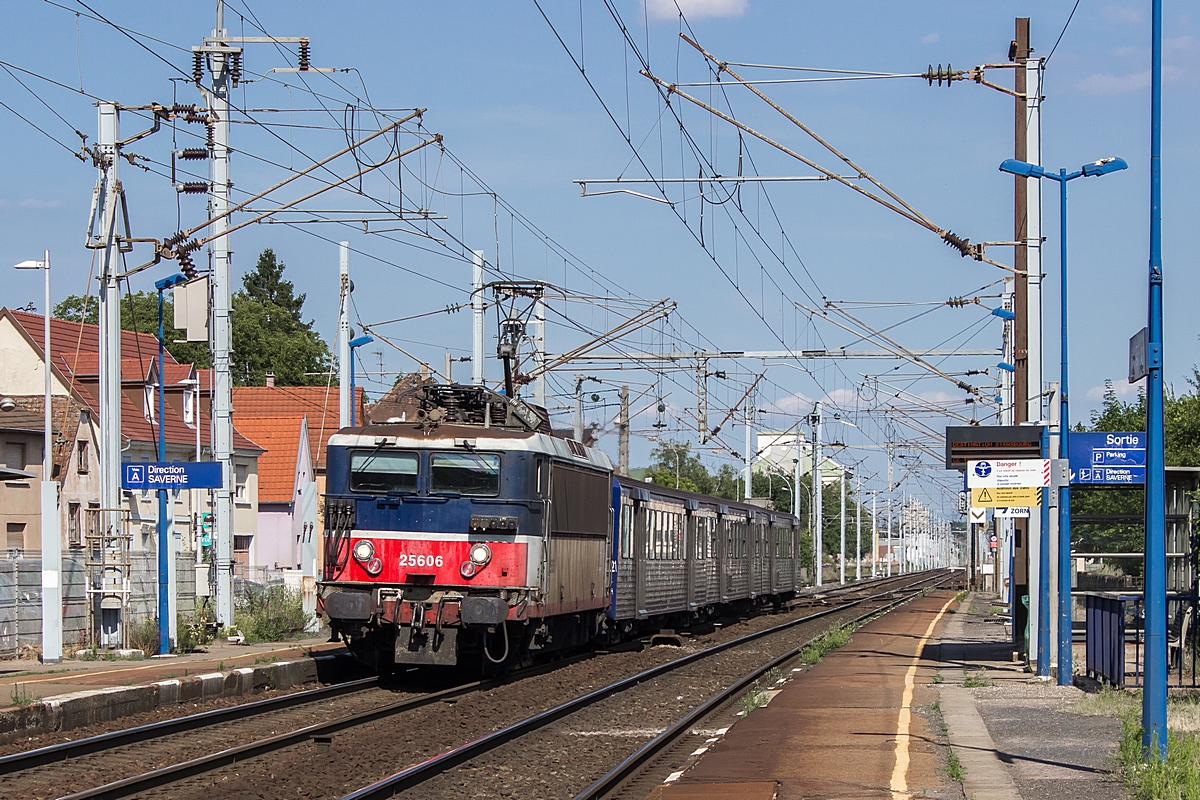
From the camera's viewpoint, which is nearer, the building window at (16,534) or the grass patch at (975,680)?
the grass patch at (975,680)

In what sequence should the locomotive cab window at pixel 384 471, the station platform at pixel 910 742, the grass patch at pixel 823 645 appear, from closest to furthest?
the station platform at pixel 910 742 → the locomotive cab window at pixel 384 471 → the grass patch at pixel 823 645

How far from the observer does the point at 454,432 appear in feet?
58.9

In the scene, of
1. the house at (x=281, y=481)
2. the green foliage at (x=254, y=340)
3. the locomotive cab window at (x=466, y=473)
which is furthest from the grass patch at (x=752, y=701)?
the green foliage at (x=254, y=340)

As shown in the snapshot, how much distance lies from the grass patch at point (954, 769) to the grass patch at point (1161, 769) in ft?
3.52

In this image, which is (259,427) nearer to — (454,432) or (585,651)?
(585,651)

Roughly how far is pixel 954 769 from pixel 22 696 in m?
8.87

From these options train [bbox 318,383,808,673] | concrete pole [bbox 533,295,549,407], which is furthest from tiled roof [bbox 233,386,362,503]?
train [bbox 318,383,808,673]

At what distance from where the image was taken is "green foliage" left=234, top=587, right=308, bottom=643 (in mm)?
23906

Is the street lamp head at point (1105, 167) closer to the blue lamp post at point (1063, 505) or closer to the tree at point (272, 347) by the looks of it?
the blue lamp post at point (1063, 505)

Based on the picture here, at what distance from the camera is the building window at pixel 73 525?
3888 centimetres

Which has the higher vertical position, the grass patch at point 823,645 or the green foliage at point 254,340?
the green foliage at point 254,340

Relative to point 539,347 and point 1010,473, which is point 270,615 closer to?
point 539,347

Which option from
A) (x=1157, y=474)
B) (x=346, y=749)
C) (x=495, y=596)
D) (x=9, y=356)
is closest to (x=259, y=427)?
(x=9, y=356)

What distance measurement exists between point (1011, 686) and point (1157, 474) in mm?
7998
